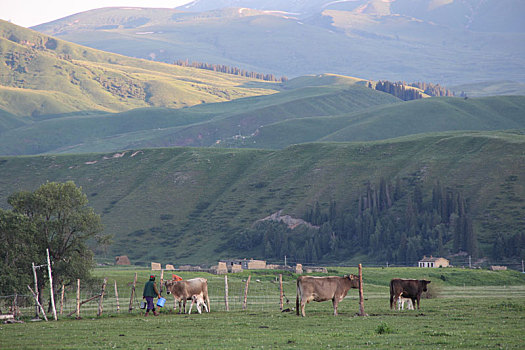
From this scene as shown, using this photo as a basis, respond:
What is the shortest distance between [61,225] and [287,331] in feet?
99.2

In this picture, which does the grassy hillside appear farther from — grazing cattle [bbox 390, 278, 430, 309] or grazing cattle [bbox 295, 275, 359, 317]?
grazing cattle [bbox 295, 275, 359, 317]

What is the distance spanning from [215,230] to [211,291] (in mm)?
100145

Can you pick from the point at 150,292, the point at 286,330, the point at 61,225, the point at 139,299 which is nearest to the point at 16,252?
the point at 61,225

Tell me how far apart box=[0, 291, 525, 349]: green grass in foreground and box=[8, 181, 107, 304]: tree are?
1478 centimetres

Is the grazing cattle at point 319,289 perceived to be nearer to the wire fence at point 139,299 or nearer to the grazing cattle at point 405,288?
the grazing cattle at point 405,288

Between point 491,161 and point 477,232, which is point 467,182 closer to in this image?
point 491,161

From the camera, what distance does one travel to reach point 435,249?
137625 mm

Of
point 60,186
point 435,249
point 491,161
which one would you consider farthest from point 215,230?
point 60,186

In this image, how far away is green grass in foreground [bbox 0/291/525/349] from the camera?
27969mm

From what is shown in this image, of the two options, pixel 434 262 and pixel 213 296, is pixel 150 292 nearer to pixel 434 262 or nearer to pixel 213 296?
pixel 213 296

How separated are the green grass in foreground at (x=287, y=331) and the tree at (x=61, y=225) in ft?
48.5

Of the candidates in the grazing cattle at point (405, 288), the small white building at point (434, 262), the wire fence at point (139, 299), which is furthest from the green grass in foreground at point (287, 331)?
the small white building at point (434, 262)

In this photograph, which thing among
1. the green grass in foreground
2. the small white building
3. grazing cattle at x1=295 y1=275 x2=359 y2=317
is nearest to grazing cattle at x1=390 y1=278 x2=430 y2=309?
the green grass in foreground

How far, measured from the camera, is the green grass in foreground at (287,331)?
28.0m
